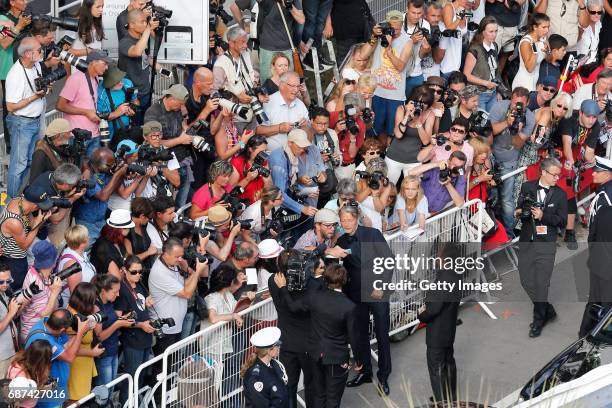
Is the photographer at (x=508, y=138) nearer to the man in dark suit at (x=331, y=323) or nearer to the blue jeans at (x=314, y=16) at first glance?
the blue jeans at (x=314, y=16)

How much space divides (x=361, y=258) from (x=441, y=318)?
96cm

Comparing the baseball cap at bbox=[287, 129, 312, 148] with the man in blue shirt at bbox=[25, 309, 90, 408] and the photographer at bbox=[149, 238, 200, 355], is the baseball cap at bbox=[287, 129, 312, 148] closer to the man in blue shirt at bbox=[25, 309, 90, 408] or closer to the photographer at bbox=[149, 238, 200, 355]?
the photographer at bbox=[149, 238, 200, 355]

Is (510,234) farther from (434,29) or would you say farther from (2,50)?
(2,50)

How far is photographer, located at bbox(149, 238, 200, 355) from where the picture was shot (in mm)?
13203

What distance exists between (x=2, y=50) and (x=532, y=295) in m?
5.76

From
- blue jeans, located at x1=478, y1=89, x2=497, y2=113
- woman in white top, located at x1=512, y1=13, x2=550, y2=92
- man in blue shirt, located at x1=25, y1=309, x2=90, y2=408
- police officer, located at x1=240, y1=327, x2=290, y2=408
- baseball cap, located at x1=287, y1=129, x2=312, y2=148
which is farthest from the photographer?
woman in white top, located at x1=512, y1=13, x2=550, y2=92

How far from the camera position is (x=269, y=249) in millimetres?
13977

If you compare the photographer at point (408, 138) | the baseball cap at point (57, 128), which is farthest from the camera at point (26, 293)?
the photographer at point (408, 138)

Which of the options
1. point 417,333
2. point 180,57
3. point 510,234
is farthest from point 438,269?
point 180,57

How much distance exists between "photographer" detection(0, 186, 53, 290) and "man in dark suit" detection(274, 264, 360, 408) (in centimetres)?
210

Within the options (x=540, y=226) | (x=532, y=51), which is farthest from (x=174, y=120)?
(x=532, y=51)

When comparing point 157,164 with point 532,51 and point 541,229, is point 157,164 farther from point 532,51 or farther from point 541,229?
point 532,51

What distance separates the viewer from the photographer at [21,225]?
12633mm

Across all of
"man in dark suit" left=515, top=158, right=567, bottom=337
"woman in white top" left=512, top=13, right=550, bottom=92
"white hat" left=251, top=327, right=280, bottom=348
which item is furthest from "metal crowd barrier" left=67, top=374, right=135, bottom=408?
"woman in white top" left=512, top=13, right=550, bottom=92
